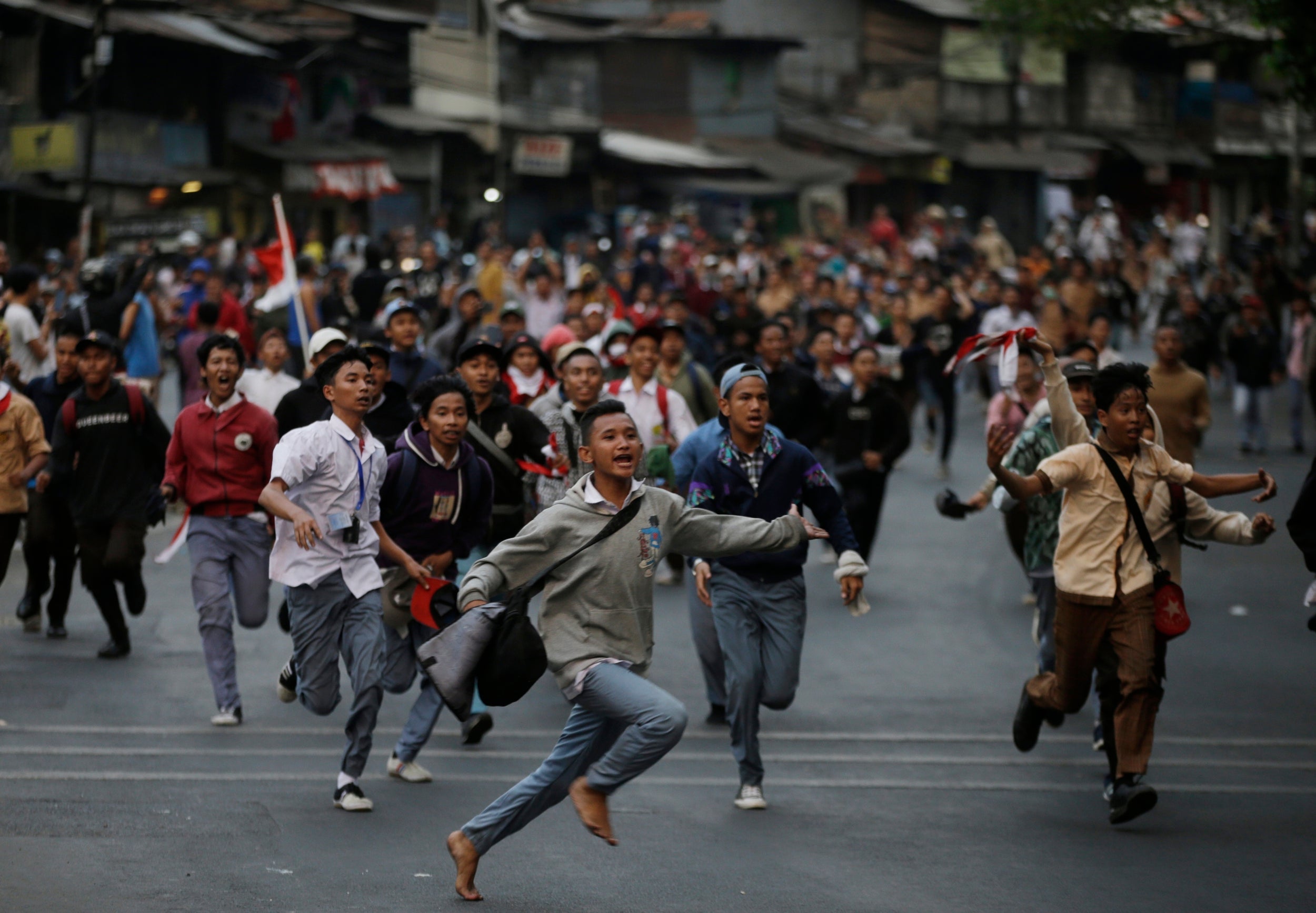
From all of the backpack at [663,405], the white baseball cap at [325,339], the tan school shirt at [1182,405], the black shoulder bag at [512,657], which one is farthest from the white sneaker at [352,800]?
the tan school shirt at [1182,405]

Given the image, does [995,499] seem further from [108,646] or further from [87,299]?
[87,299]

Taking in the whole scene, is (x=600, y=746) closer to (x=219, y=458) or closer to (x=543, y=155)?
(x=219, y=458)

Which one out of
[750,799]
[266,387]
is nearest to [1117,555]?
[750,799]

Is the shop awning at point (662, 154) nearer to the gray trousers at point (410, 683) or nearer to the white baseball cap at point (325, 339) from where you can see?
the white baseball cap at point (325, 339)

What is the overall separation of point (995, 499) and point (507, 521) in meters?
2.74

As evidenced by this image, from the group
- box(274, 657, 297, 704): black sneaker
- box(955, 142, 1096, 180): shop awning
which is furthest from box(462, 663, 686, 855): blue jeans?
box(955, 142, 1096, 180): shop awning

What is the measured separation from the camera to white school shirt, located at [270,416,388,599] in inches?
287

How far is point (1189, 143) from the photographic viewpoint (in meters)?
63.4

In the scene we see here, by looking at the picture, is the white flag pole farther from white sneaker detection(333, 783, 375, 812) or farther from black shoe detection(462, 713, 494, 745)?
white sneaker detection(333, 783, 375, 812)

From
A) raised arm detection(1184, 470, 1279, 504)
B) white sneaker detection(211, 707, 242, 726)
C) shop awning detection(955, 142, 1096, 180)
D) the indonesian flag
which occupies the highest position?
shop awning detection(955, 142, 1096, 180)

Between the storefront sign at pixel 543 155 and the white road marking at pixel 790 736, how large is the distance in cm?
3651

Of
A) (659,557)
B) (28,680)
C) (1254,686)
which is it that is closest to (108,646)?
(28,680)

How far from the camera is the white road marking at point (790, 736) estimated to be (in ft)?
27.9

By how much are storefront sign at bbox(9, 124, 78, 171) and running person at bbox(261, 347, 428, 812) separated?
67.8 feet
